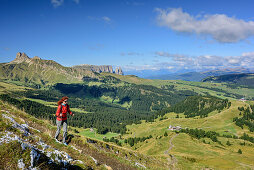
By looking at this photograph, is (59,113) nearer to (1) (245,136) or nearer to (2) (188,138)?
(2) (188,138)

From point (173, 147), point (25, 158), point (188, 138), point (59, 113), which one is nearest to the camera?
point (25, 158)

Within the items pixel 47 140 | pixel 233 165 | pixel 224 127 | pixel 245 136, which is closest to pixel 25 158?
pixel 47 140

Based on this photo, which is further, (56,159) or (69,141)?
(69,141)

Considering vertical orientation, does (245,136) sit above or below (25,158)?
below

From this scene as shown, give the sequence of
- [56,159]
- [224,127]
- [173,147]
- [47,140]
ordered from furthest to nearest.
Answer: [224,127] → [173,147] → [47,140] → [56,159]

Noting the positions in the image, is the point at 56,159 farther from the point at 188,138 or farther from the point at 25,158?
the point at 188,138

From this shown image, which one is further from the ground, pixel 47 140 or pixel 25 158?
pixel 25 158

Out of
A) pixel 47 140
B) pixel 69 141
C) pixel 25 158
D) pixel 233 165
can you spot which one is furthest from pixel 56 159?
pixel 233 165

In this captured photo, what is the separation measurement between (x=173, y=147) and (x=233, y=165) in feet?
107

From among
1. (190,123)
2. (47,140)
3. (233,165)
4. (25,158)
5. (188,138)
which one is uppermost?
(25,158)

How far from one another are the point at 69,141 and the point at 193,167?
51377mm

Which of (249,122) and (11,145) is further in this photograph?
(249,122)

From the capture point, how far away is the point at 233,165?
6256 centimetres

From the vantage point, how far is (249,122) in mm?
163250
